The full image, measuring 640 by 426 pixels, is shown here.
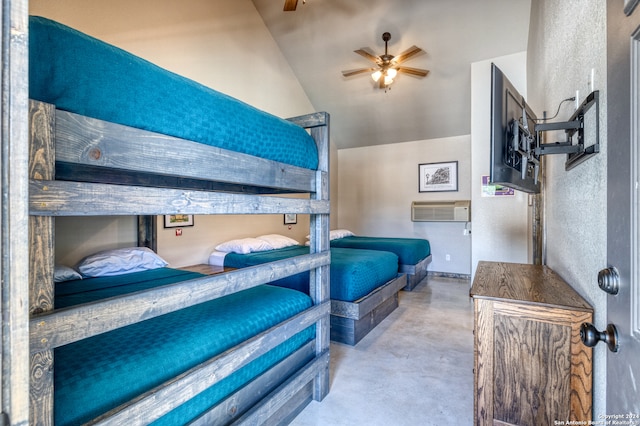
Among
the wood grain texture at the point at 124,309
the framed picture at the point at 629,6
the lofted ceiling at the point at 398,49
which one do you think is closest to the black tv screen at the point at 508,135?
the framed picture at the point at 629,6

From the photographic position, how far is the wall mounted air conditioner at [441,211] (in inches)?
202

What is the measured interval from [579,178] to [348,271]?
5.80 ft

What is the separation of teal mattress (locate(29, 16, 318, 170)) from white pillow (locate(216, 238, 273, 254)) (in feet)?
7.74

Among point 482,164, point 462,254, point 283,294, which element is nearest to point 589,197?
point 283,294

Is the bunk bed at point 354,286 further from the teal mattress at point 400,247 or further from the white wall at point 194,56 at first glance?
the teal mattress at point 400,247

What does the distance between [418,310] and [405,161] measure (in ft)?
10.6

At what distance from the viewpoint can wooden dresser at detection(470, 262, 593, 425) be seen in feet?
3.81

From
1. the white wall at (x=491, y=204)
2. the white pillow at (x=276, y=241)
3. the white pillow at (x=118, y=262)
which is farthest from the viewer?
the white pillow at (x=276, y=241)

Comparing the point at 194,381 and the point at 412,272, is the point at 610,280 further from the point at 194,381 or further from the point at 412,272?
the point at 412,272

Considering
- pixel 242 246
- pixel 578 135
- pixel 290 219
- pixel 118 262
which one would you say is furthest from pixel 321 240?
pixel 290 219

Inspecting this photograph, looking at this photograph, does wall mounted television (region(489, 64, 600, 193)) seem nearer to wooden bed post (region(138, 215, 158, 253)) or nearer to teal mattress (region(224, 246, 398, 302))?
teal mattress (region(224, 246, 398, 302))

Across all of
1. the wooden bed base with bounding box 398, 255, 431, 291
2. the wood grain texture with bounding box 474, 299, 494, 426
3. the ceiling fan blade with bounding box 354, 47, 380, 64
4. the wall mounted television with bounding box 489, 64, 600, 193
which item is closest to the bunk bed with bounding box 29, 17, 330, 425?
the wood grain texture with bounding box 474, 299, 494, 426

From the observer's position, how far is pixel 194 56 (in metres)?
3.41

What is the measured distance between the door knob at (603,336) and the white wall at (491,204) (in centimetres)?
340
